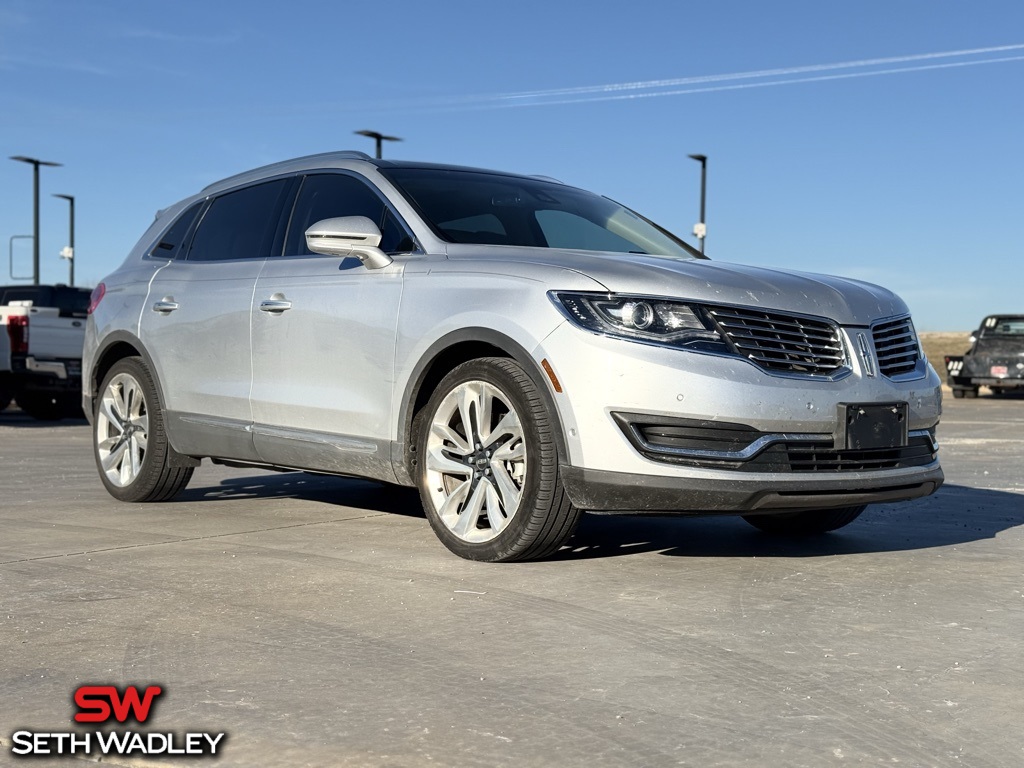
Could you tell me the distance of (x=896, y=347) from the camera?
225 inches

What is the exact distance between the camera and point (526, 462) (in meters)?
5.29

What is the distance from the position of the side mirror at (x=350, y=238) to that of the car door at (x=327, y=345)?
85mm

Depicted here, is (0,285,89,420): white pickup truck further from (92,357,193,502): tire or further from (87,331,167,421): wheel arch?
(92,357,193,502): tire

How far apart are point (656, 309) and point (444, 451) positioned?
117cm

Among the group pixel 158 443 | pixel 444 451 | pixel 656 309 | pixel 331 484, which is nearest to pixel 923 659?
pixel 656 309

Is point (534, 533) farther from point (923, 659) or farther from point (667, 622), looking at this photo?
point (923, 659)

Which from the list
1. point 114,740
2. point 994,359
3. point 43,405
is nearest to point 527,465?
point 114,740

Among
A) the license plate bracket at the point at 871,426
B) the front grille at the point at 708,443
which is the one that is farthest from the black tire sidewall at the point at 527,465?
the license plate bracket at the point at 871,426

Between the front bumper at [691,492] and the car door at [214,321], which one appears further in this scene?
the car door at [214,321]

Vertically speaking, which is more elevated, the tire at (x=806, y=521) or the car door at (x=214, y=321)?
the car door at (x=214, y=321)

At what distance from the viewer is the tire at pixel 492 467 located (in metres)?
5.24

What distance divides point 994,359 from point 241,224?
20629mm

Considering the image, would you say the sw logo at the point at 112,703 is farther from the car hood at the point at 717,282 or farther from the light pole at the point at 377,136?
the light pole at the point at 377,136

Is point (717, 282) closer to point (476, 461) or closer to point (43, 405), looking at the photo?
point (476, 461)
